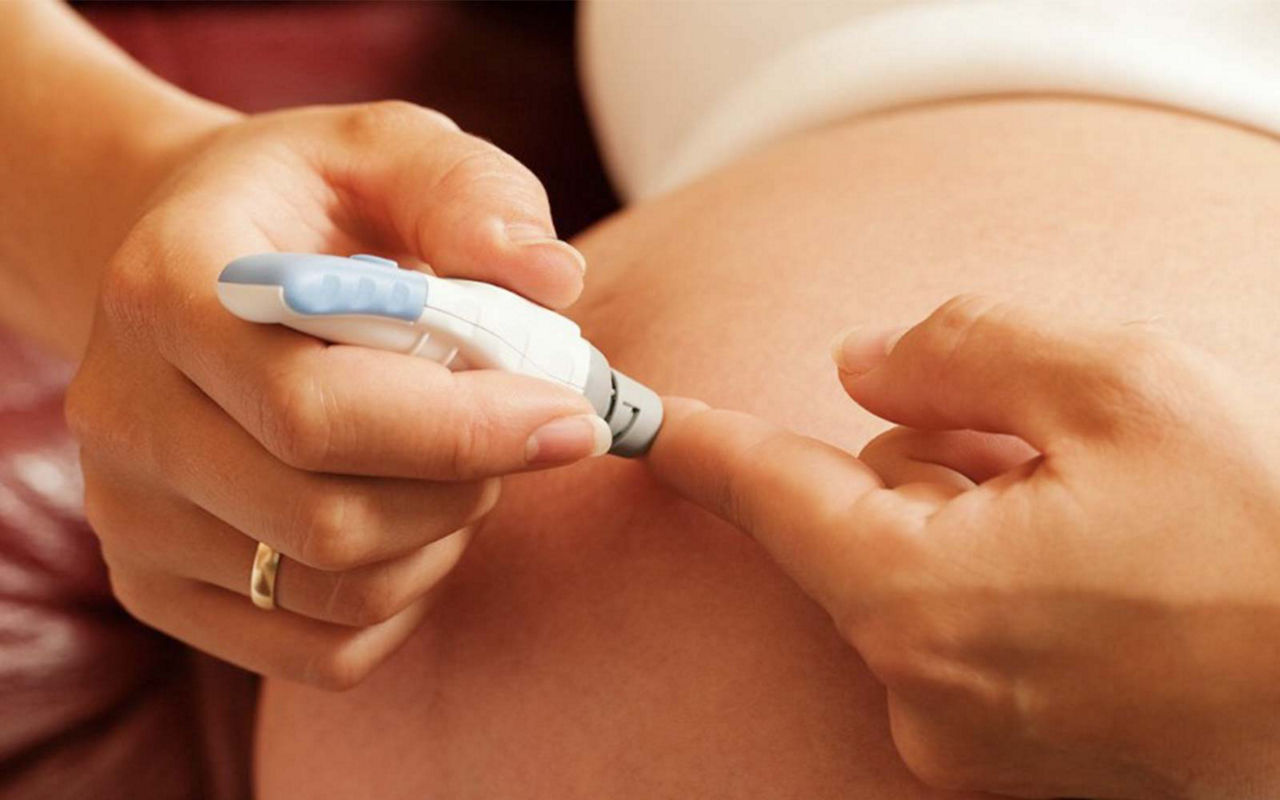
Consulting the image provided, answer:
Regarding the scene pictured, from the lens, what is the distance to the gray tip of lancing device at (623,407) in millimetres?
431

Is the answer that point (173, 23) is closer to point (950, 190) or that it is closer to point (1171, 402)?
point (950, 190)

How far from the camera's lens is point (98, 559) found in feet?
2.61

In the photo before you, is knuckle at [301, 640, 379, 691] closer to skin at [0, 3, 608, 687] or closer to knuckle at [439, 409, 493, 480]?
skin at [0, 3, 608, 687]

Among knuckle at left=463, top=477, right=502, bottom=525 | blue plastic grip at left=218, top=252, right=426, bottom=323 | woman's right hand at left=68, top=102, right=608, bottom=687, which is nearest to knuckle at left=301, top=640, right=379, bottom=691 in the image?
woman's right hand at left=68, top=102, right=608, bottom=687

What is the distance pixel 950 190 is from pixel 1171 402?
238 mm

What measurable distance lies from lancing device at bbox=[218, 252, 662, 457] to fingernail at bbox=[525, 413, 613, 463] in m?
0.02

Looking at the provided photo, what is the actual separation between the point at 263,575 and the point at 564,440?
17 centimetres

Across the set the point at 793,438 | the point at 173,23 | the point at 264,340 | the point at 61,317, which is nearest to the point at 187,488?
the point at 264,340

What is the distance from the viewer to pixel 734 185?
624mm

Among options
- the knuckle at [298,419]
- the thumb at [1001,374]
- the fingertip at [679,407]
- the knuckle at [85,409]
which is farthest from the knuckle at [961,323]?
the knuckle at [85,409]

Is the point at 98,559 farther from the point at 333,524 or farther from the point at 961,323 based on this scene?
the point at 961,323

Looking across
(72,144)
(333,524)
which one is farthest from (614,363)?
(72,144)

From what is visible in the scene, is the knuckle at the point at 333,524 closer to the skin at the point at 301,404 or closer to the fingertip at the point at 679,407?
the skin at the point at 301,404

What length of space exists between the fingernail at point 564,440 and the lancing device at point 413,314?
0.02m
